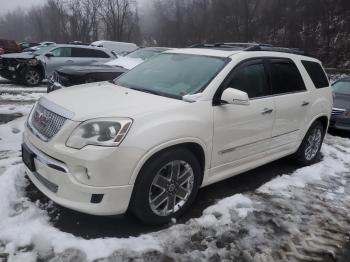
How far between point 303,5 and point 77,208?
127 ft

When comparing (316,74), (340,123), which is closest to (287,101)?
(316,74)

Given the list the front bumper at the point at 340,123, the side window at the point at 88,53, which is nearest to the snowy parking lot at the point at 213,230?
the front bumper at the point at 340,123

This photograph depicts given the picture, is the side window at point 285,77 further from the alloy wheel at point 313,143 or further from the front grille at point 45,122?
the front grille at point 45,122

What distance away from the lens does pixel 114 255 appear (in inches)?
134

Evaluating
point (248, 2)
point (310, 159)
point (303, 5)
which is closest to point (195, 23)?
point (248, 2)

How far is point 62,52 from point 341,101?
9656 mm

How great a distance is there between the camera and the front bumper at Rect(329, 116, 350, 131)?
870 cm

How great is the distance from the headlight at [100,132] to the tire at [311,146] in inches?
134

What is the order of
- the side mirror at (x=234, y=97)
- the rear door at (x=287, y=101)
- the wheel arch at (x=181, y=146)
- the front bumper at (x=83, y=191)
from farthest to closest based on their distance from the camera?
the rear door at (x=287, y=101)
the side mirror at (x=234, y=97)
the wheel arch at (x=181, y=146)
the front bumper at (x=83, y=191)

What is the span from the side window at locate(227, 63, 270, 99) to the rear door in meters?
0.19

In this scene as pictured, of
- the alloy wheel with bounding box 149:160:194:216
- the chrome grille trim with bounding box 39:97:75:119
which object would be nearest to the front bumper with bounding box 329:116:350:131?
the alloy wheel with bounding box 149:160:194:216

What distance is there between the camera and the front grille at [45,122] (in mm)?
3653

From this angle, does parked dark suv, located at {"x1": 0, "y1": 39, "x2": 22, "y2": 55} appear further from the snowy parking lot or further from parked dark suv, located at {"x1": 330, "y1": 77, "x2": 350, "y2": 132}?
the snowy parking lot

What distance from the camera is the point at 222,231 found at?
3.96 m
